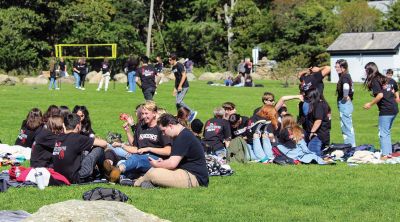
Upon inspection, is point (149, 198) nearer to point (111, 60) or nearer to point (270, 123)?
point (270, 123)

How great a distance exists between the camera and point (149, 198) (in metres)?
10.1

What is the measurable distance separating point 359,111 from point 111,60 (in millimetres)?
34641

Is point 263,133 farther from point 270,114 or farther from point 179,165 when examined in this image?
point 179,165

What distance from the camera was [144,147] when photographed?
12648 millimetres

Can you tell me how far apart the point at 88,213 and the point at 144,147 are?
629cm

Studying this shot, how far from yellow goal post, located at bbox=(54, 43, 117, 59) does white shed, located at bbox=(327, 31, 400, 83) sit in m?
17.6

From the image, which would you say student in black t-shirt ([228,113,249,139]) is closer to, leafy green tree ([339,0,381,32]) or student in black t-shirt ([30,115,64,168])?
student in black t-shirt ([30,115,64,168])

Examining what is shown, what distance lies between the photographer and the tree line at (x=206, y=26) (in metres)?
58.4

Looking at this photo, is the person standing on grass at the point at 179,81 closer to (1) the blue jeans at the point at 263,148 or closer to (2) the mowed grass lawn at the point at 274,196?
(1) the blue jeans at the point at 263,148

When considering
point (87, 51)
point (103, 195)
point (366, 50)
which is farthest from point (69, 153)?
point (366, 50)

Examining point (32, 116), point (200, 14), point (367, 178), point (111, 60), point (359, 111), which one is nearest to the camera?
point (367, 178)

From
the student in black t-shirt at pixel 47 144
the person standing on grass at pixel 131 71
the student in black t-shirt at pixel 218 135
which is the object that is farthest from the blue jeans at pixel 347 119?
the person standing on grass at pixel 131 71

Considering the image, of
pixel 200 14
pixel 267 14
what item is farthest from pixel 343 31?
pixel 200 14

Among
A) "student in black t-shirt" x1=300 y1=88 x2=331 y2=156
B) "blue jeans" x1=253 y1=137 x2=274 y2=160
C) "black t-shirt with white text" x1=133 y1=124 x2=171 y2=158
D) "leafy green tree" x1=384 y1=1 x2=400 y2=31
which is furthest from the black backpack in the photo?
"leafy green tree" x1=384 y1=1 x2=400 y2=31
